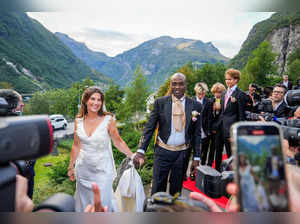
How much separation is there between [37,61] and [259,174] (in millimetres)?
3026

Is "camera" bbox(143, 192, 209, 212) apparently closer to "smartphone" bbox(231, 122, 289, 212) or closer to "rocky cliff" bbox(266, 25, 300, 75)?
"smartphone" bbox(231, 122, 289, 212)

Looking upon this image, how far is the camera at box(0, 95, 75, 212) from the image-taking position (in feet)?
1.88

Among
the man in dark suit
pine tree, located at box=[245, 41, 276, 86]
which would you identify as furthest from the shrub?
pine tree, located at box=[245, 41, 276, 86]

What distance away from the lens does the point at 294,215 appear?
2.30 ft

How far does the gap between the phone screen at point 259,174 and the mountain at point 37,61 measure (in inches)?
→ 94.1

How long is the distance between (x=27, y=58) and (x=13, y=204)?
2730 mm

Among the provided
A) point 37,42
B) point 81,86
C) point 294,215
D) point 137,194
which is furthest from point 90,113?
Result: point 37,42

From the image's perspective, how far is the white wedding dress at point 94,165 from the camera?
176 centimetres

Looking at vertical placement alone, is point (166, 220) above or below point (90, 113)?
below

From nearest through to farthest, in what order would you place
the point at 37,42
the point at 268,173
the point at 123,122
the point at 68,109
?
the point at 268,173 → the point at 68,109 → the point at 37,42 → the point at 123,122

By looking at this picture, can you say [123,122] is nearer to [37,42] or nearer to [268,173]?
[37,42]

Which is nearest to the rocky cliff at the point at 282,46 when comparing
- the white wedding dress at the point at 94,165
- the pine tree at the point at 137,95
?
the pine tree at the point at 137,95

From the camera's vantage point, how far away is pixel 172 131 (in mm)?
1774

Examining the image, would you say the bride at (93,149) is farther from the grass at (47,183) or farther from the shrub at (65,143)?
the shrub at (65,143)
